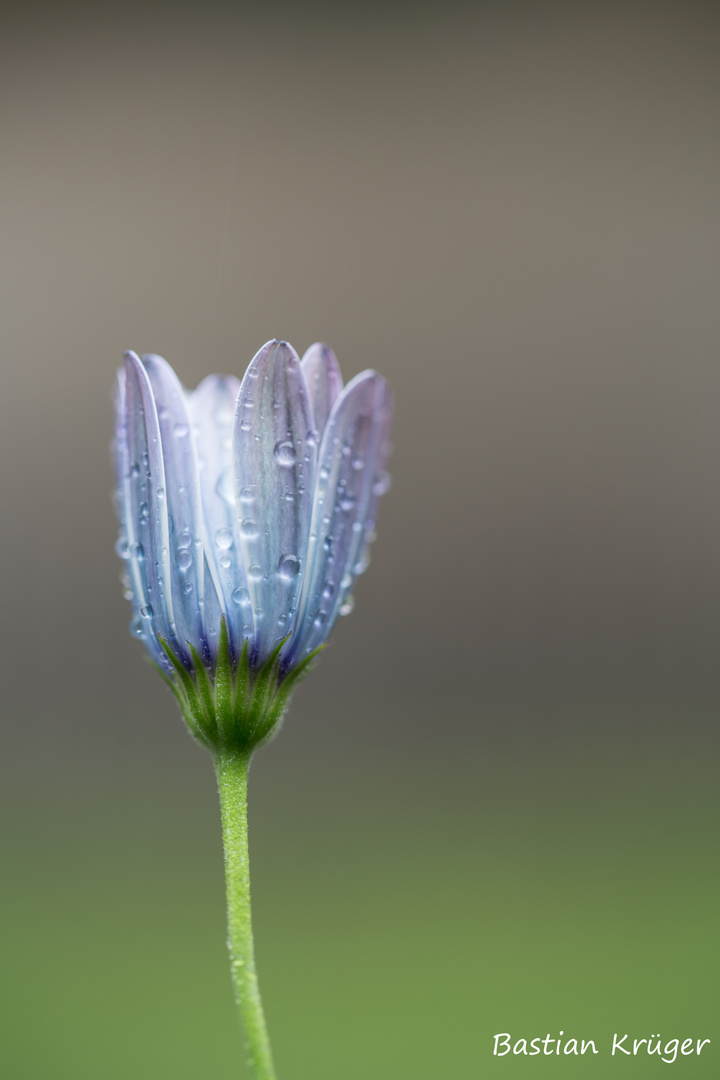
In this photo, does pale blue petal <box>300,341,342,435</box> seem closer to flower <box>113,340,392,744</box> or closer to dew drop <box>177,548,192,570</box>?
flower <box>113,340,392,744</box>

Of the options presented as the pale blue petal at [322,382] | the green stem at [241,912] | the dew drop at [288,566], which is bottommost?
the green stem at [241,912]

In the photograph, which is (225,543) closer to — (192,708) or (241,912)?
(192,708)

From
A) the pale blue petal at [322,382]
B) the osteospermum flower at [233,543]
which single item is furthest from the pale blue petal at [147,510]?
the pale blue petal at [322,382]

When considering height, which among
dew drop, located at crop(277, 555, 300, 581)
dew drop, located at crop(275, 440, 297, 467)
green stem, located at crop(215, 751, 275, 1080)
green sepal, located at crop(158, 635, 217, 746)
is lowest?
green stem, located at crop(215, 751, 275, 1080)

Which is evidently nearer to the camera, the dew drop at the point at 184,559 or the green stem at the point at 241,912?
the green stem at the point at 241,912

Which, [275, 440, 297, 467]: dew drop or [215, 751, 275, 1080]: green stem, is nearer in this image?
[215, 751, 275, 1080]: green stem

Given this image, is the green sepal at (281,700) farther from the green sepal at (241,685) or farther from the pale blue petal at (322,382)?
A: the pale blue petal at (322,382)

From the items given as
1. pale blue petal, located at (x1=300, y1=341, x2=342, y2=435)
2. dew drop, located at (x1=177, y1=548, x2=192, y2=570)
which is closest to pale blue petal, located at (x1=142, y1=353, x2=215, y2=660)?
dew drop, located at (x1=177, y1=548, x2=192, y2=570)

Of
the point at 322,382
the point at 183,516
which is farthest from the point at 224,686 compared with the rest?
the point at 322,382
